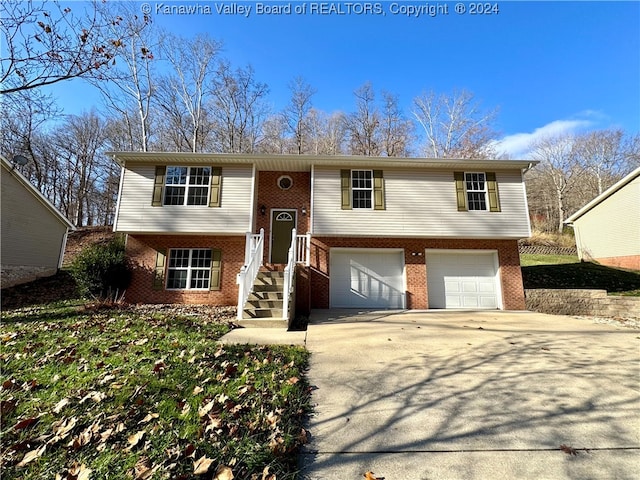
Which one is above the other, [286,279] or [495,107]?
[495,107]

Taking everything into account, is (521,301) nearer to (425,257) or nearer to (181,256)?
(425,257)

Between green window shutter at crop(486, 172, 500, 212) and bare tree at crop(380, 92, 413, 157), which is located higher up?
bare tree at crop(380, 92, 413, 157)

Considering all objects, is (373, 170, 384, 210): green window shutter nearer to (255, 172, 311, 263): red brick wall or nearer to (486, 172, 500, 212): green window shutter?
(255, 172, 311, 263): red brick wall

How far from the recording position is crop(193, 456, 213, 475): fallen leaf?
1.93 m

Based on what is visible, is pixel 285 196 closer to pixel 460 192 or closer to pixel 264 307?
pixel 264 307

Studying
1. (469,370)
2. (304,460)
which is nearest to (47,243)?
(304,460)

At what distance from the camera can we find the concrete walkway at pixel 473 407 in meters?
2.19

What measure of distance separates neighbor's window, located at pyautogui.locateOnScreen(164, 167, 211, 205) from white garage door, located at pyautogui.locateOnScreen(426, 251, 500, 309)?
27.8ft

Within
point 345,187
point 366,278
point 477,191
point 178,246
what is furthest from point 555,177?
point 178,246

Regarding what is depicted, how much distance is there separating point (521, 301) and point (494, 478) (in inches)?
384

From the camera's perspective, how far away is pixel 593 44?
28.3 feet

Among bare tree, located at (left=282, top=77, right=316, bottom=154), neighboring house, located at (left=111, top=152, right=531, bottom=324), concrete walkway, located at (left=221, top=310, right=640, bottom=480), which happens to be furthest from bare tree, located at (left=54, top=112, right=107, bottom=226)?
concrete walkway, located at (left=221, top=310, right=640, bottom=480)

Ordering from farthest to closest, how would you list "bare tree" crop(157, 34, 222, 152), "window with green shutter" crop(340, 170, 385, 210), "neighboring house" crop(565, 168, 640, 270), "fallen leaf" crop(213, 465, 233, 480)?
"bare tree" crop(157, 34, 222, 152) → "neighboring house" crop(565, 168, 640, 270) → "window with green shutter" crop(340, 170, 385, 210) → "fallen leaf" crop(213, 465, 233, 480)

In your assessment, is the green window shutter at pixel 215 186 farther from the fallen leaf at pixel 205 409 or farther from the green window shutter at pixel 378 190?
the fallen leaf at pixel 205 409
